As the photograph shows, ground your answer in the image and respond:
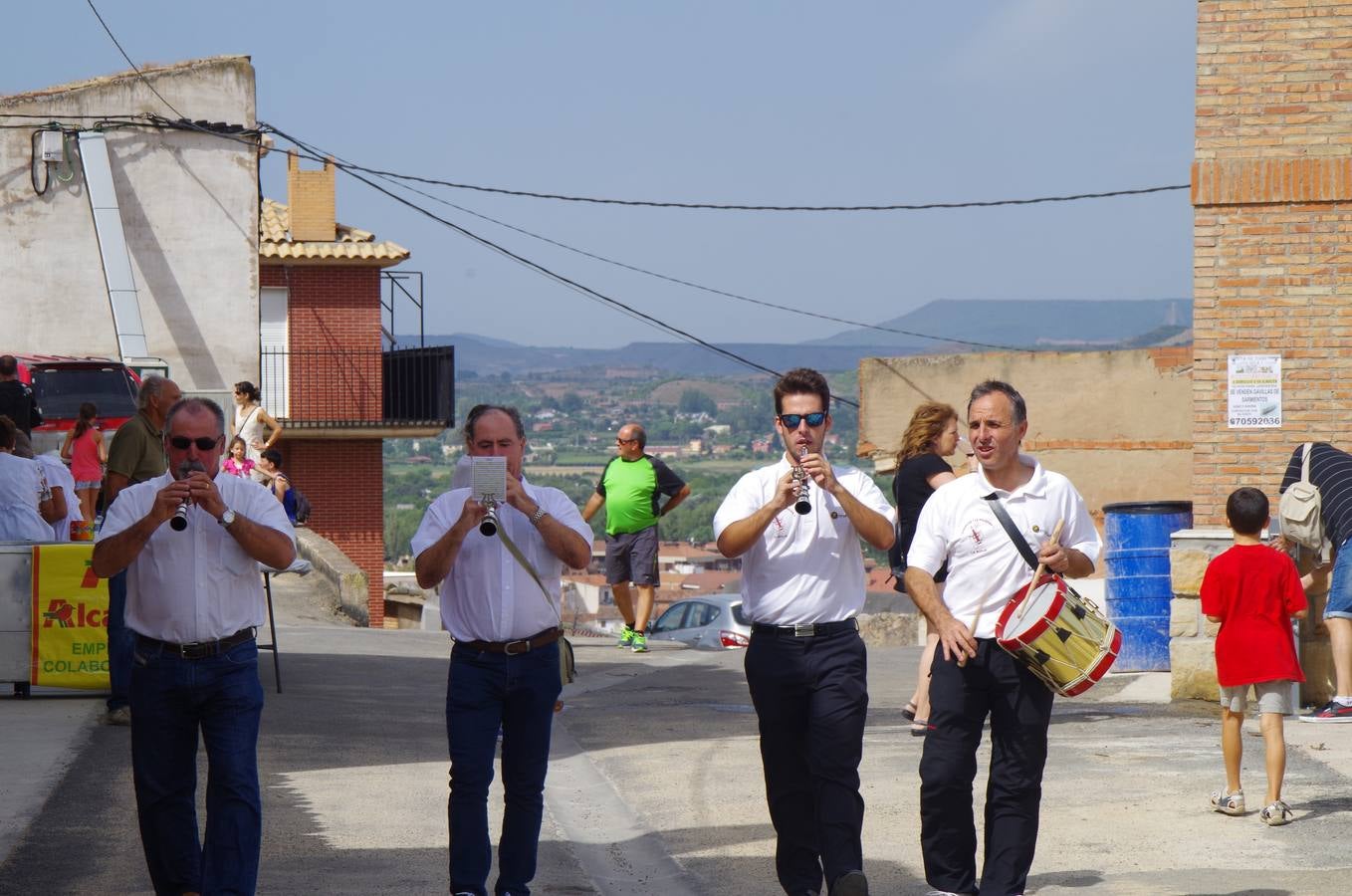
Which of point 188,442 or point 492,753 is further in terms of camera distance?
point 492,753

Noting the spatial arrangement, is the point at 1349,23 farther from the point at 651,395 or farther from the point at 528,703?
the point at 651,395

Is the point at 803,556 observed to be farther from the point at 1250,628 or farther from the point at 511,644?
the point at 1250,628

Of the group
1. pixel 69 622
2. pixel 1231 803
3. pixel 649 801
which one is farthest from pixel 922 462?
pixel 69 622

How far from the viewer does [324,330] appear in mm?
41438

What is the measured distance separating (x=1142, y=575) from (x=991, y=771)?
748 centimetres

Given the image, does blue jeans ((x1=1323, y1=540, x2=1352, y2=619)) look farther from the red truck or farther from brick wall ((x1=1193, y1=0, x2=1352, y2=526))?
the red truck

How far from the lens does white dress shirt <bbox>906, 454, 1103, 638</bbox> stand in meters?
6.19

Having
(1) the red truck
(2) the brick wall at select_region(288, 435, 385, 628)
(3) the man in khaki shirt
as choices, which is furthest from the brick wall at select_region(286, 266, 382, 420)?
(3) the man in khaki shirt

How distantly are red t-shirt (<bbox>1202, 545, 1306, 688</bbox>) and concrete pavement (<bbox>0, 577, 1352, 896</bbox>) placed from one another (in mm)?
666

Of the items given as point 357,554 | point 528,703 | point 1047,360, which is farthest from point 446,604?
point 357,554

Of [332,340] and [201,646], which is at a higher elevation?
[332,340]

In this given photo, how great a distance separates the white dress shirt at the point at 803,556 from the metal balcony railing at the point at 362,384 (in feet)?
114

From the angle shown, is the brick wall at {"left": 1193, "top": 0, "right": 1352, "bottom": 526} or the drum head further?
the brick wall at {"left": 1193, "top": 0, "right": 1352, "bottom": 526}

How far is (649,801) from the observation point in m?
8.81
